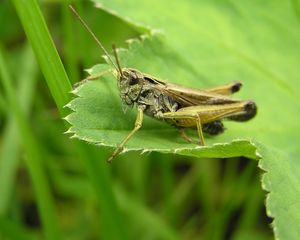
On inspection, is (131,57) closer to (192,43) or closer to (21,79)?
(192,43)

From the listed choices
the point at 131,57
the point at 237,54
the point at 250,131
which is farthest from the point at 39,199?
the point at 237,54

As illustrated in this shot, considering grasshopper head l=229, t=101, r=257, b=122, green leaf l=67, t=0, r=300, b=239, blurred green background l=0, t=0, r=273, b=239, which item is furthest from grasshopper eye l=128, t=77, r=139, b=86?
blurred green background l=0, t=0, r=273, b=239

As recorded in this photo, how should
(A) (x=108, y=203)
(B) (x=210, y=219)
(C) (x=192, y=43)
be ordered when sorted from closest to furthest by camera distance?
(A) (x=108, y=203), (C) (x=192, y=43), (B) (x=210, y=219)

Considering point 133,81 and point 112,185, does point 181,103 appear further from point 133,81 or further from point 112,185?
point 112,185

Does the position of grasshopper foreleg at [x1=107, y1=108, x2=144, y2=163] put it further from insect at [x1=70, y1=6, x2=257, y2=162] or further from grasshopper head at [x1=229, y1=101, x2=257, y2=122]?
grasshopper head at [x1=229, y1=101, x2=257, y2=122]

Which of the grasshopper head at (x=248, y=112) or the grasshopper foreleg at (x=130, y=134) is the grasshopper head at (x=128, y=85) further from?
the grasshopper head at (x=248, y=112)

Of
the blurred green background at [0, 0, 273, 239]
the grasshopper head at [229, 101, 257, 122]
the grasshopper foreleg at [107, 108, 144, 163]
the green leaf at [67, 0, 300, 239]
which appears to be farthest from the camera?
the blurred green background at [0, 0, 273, 239]
